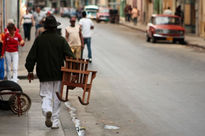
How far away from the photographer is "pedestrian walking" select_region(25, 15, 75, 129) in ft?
30.9

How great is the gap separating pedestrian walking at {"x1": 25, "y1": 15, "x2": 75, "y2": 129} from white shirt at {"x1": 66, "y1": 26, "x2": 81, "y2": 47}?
799 cm

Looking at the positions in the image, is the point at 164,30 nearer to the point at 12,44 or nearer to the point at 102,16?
the point at 12,44

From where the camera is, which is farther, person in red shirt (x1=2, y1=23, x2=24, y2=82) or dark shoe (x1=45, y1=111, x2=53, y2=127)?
person in red shirt (x1=2, y1=23, x2=24, y2=82)

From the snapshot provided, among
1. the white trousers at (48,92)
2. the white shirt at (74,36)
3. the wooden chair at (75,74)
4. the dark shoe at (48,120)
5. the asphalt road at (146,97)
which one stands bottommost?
the asphalt road at (146,97)

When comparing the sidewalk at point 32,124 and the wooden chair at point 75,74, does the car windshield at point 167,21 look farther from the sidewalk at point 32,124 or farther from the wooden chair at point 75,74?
the wooden chair at point 75,74

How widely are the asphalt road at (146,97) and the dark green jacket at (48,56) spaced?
4.06 ft

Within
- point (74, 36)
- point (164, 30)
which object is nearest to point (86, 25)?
point (74, 36)

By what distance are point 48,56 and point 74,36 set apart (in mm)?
8239

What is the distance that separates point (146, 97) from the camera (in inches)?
535

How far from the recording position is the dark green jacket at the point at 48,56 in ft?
30.9

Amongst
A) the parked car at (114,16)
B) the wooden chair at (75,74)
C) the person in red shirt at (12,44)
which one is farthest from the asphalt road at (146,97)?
the parked car at (114,16)

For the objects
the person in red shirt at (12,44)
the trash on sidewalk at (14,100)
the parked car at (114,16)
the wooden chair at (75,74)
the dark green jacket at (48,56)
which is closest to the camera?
the wooden chair at (75,74)

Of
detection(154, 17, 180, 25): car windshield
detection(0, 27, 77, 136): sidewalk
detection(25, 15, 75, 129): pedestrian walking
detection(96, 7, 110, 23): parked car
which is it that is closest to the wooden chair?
detection(25, 15, 75, 129): pedestrian walking

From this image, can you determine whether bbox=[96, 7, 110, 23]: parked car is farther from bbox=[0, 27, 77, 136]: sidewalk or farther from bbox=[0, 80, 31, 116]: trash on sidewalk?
bbox=[0, 80, 31, 116]: trash on sidewalk
